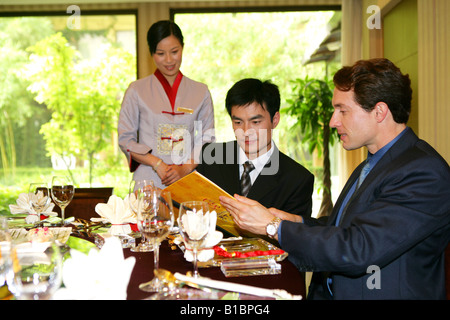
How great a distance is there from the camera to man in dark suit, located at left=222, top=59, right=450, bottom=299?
1147 mm

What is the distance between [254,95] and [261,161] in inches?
12.0

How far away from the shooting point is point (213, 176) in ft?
7.02

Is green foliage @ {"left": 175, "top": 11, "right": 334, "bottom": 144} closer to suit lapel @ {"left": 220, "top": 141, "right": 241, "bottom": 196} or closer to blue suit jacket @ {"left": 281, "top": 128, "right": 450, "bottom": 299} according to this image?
suit lapel @ {"left": 220, "top": 141, "right": 241, "bottom": 196}

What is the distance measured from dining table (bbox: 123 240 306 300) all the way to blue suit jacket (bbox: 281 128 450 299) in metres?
0.09

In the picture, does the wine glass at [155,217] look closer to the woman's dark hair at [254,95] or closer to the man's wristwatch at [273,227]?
the man's wristwatch at [273,227]

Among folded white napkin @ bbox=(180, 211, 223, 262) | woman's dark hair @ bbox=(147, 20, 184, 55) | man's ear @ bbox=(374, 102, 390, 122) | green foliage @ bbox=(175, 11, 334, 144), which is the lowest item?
folded white napkin @ bbox=(180, 211, 223, 262)

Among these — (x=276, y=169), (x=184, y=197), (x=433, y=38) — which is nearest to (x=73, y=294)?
(x=184, y=197)

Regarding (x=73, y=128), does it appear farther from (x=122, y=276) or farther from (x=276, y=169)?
(x=122, y=276)

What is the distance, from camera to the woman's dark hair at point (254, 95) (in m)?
2.03

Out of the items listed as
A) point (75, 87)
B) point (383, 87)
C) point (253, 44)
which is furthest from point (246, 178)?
point (75, 87)

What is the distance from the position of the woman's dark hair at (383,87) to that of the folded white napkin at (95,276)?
2.92 ft

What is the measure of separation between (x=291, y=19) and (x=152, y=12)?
1.67m

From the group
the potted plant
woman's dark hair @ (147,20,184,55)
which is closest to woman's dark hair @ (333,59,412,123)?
woman's dark hair @ (147,20,184,55)

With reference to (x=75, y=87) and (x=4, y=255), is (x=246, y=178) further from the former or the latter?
(x=75, y=87)
